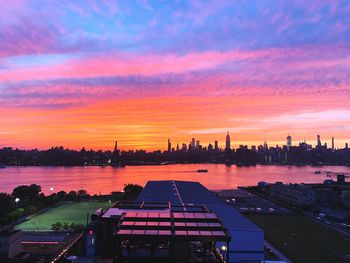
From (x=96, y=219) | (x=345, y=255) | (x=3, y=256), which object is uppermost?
(x=96, y=219)

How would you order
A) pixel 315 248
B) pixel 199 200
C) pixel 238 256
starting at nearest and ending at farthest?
pixel 238 256
pixel 315 248
pixel 199 200

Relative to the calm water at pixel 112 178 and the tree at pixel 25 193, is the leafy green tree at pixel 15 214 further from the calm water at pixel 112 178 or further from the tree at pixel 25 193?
the calm water at pixel 112 178

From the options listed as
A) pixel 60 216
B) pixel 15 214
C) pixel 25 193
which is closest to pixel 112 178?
pixel 25 193

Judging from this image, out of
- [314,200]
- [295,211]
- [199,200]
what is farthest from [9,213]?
[314,200]

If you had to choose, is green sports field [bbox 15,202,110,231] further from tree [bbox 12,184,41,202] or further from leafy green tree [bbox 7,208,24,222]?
tree [bbox 12,184,41,202]

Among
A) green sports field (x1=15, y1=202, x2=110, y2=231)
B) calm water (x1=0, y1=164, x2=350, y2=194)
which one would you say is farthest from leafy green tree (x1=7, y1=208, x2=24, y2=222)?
calm water (x1=0, y1=164, x2=350, y2=194)

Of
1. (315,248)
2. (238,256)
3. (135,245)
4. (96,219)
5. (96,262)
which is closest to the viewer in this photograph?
(135,245)

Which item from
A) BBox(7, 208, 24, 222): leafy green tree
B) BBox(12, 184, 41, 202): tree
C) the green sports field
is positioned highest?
BBox(12, 184, 41, 202): tree

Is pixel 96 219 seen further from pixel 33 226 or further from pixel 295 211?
pixel 295 211
